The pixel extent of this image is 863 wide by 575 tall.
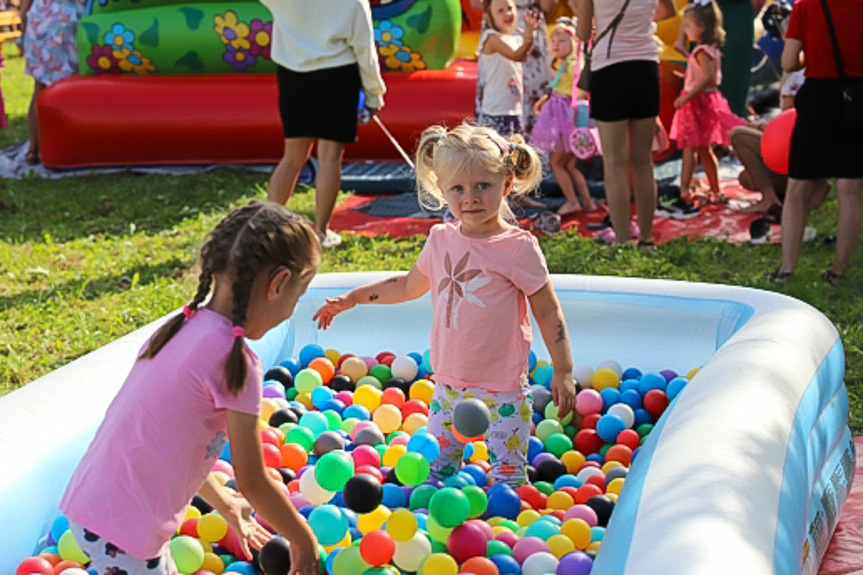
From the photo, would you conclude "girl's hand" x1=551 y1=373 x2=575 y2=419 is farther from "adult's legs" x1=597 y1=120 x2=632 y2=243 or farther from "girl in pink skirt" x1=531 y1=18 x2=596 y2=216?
"girl in pink skirt" x1=531 y1=18 x2=596 y2=216

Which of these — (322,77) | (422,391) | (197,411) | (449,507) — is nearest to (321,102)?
(322,77)

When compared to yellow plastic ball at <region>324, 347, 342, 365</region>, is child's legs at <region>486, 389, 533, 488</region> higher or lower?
higher

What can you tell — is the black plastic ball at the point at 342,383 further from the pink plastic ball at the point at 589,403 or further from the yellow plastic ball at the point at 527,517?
the yellow plastic ball at the point at 527,517

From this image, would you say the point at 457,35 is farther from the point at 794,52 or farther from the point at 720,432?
the point at 720,432

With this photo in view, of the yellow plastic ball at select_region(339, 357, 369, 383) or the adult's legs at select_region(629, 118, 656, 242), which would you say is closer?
the yellow plastic ball at select_region(339, 357, 369, 383)

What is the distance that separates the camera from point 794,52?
15.0 feet

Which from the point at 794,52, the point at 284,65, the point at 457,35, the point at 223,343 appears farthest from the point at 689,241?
the point at 223,343

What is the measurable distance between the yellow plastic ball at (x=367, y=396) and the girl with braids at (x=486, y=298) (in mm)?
587

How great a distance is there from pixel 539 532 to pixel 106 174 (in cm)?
579

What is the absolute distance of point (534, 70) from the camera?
6.48 metres

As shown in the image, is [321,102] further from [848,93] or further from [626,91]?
[848,93]

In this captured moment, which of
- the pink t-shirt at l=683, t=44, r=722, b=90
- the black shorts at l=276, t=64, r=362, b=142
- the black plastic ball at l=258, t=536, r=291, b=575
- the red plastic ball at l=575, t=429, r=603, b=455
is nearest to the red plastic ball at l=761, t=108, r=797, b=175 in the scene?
the pink t-shirt at l=683, t=44, r=722, b=90

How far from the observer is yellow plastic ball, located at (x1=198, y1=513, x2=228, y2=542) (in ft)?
8.38

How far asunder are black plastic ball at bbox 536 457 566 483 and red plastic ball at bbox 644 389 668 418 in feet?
1.68
